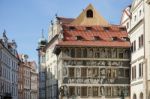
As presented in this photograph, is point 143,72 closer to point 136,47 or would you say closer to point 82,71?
point 136,47

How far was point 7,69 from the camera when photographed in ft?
276

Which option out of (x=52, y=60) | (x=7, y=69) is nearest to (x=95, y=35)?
(x=52, y=60)

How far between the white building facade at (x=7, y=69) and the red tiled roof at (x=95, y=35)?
49.3 feet

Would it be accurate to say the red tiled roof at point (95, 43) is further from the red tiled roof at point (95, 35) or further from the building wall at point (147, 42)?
the building wall at point (147, 42)

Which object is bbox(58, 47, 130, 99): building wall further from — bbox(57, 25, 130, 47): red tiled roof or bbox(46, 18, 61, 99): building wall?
bbox(46, 18, 61, 99): building wall

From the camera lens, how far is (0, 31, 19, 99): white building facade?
255 feet

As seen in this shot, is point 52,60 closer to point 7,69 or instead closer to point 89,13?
point 89,13

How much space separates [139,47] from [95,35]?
8853 millimetres

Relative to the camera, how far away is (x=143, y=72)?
53.5 meters

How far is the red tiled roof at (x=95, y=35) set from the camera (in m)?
62.4

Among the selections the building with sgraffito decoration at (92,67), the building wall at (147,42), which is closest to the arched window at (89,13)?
the building with sgraffito decoration at (92,67)

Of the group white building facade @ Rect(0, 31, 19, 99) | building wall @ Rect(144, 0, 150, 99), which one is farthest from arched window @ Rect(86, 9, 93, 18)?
building wall @ Rect(144, 0, 150, 99)

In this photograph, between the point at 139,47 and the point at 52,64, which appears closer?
the point at 139,47

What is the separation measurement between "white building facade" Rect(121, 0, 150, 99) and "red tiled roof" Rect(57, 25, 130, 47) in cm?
149
